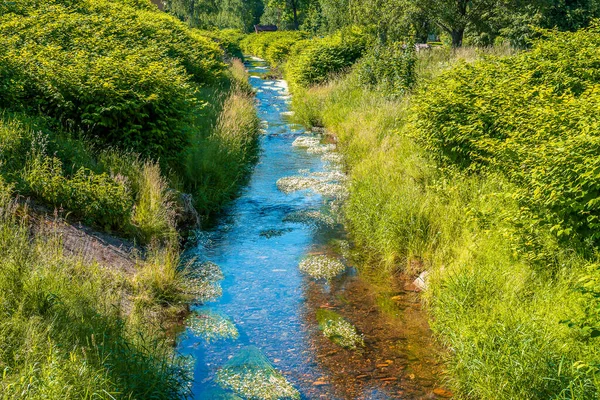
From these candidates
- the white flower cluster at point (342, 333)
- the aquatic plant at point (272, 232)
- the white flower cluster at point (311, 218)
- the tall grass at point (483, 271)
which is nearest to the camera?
the tall grass at point (483, 271)

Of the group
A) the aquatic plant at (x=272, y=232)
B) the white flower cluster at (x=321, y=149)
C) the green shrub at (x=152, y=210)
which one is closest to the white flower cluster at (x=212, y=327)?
the green shrub at (x=152, y=210)

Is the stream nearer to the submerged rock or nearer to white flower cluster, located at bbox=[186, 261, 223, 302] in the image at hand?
white flower cluster, located at bbox=[186, 261, 223, 302]

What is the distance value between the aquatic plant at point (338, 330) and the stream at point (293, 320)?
6cm

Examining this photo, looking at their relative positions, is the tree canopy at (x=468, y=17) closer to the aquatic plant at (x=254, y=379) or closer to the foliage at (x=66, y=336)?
the aquatic plant at (x=254, y=379)

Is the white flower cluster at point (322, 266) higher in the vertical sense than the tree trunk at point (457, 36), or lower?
lower

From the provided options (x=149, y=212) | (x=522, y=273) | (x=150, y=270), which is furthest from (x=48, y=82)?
(x=522, y=273)

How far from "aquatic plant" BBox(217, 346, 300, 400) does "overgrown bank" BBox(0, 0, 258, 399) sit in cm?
60

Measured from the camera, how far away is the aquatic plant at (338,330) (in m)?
6.81

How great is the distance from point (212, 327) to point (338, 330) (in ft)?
5.59

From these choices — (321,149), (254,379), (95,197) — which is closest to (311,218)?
(95,197)

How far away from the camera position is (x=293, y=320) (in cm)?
738

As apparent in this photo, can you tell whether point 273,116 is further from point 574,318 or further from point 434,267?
point 574,318

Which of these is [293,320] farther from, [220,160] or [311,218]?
[220,160]

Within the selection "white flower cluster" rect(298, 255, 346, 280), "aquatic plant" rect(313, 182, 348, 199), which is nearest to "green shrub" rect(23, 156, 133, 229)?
"white flower cluster" rect(298, 255, 346, 280)
